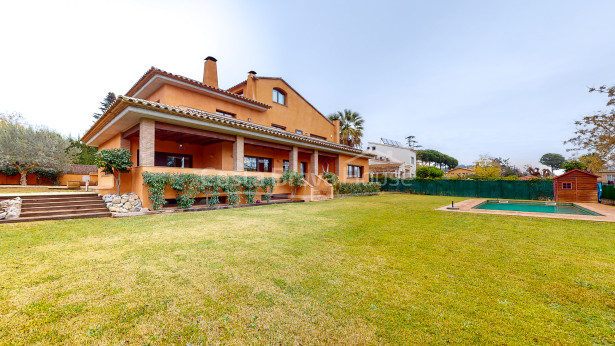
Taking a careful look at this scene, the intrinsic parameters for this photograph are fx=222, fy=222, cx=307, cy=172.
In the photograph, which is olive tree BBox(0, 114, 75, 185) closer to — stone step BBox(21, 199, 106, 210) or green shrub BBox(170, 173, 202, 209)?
stone step BBox(21, 199, 106, 210)

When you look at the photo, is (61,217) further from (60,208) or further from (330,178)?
(330,178)

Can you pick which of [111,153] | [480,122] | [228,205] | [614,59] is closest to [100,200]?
[111,153]

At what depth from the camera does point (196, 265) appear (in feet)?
11.4

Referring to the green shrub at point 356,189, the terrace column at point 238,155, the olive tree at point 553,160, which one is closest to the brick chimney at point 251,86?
the terrace column at point 238,155

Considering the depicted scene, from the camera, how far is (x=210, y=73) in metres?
A: 15.7

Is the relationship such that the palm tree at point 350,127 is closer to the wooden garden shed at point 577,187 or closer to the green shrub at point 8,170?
the wooden garden shed at point 577,187

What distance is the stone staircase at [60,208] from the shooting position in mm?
7199

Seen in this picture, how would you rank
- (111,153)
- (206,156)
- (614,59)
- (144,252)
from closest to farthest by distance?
(144,252)
(111,153)
(614,59)
(206,156)

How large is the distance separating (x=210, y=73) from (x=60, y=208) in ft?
37.7

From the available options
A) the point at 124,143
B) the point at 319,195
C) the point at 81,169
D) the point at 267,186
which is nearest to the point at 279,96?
the point at 319,195

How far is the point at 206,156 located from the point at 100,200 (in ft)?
20.4

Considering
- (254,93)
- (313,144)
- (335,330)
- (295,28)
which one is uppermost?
(295,28)

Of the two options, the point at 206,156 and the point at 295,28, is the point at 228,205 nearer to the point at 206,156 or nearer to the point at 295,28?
the point at 206,156

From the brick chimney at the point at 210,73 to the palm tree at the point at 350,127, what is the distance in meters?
15.9
